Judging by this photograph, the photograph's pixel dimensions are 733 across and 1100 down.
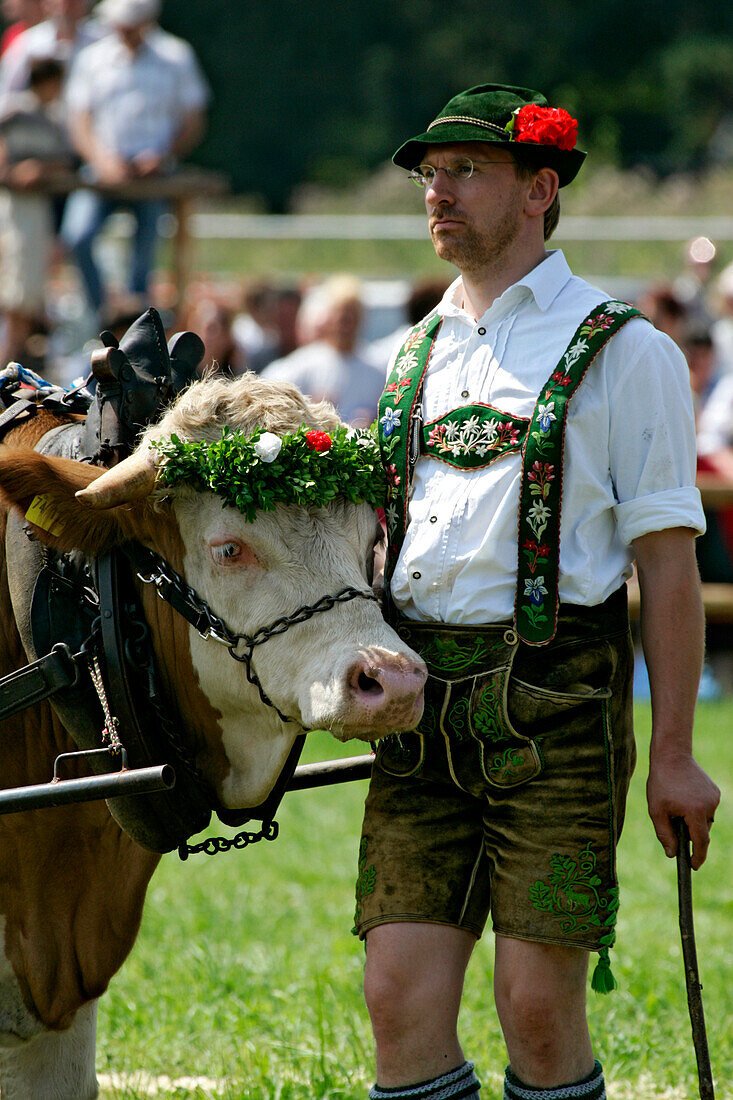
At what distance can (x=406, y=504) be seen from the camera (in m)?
2.73

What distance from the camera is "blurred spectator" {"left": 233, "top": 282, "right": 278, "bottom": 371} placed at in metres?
10.5

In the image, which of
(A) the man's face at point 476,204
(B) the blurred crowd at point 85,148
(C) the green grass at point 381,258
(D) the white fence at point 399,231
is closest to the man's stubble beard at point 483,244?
(A) the man's face at point 476,204

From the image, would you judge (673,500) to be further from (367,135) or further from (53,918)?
(367,135)

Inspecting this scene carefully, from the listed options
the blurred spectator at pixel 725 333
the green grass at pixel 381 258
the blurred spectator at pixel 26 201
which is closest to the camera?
the blurred spectator at pixel 26 201

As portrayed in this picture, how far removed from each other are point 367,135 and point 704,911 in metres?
35.0

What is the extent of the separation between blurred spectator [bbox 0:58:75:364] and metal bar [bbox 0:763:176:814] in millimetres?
6374

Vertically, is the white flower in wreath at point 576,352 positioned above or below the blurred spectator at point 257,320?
below

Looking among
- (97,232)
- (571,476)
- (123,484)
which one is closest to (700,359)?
(97,232)

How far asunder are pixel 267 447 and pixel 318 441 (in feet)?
0.39

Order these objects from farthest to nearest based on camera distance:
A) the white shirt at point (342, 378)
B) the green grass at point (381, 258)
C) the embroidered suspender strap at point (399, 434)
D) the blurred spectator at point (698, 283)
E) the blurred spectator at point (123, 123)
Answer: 1. the green grass at point (381, 258)
2. the blurred spectator at point (698, 283)
3. the blurred spectator at point (123, 123)
4. the white shirt at point (342, 378)
5. the embroidered suspender strap at point (399, 434)

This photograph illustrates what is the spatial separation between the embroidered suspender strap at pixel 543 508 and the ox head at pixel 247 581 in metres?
0.28

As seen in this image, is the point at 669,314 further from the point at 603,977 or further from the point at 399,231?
the point at 399,231

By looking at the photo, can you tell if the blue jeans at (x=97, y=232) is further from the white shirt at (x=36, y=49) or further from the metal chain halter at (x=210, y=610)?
the metal chain halter at (x=210, y=610)

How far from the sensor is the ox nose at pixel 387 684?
2.28m
